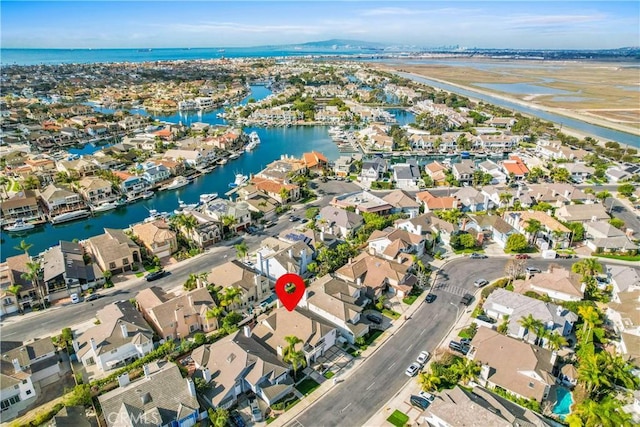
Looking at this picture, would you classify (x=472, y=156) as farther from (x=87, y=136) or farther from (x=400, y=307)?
(x=87, y=136)

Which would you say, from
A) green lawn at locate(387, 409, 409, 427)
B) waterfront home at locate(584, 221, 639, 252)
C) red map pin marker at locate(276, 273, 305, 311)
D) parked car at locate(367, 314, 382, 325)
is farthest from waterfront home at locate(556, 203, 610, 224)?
green lawn at locate(387, 409, 409, 427)

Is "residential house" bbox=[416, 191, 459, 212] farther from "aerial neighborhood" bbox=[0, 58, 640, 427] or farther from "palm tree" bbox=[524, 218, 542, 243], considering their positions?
"palm tree" bbox=[524, 218, 542, 243]

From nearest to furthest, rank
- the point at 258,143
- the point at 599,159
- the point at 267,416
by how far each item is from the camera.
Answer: the point at 267,416 → the point at 599,159 → the point at 258,143

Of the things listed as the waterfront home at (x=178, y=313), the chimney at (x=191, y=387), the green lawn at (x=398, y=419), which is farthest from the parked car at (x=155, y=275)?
the green lawn at (x=398, y=419)

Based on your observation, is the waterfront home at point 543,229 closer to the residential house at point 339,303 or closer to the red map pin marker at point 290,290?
the residential house at point 339,303

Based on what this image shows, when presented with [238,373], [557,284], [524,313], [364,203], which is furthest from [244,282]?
[557,284]

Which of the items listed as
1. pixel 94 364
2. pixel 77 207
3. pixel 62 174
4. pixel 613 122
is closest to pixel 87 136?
pixel 62 174
